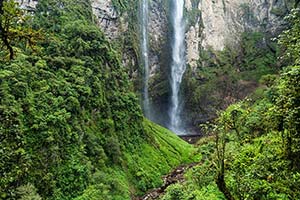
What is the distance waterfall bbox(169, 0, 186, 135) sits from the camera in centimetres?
6531

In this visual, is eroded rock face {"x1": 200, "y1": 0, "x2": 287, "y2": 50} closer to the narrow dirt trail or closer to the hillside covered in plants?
the hillside covered in plants

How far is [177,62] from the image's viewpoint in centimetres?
6631

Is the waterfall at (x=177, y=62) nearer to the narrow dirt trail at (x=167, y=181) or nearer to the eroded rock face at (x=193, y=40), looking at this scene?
the eroded rock face at (x=193, y=40)

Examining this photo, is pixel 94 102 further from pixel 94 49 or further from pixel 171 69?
pixel 171 69

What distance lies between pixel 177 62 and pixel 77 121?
3092 centimetres

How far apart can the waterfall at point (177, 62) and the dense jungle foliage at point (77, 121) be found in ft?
25.5

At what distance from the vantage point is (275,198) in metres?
12.7

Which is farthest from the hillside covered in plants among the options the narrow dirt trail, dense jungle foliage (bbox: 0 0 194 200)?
the narrow dirt trail

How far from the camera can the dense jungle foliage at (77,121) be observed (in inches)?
1284

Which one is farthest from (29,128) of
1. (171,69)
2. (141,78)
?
(171,69)

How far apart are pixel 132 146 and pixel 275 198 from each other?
35.5 meters

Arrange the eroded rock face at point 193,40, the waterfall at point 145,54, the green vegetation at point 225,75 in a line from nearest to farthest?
the waterfall at point 145,54 < the green vegetation at point 225,75 < the eroded rock face at point 193,40

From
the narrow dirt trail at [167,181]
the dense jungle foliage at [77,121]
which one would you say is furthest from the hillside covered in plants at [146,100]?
the narrow dirt trail at [167,181]

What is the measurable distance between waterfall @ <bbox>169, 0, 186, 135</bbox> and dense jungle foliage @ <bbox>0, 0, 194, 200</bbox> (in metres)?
7.77
